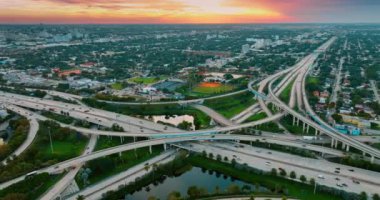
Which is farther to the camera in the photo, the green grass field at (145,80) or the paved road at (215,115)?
the green grass field at (145,80)

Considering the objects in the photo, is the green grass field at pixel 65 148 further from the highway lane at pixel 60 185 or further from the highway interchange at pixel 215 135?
the highway lane at pixel 60 185

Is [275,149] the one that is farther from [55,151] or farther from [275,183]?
[55,151]

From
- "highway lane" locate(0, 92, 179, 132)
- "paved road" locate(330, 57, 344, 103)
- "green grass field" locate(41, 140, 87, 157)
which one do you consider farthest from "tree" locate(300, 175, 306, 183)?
"paved road" locate(330, 57, 344, 103)

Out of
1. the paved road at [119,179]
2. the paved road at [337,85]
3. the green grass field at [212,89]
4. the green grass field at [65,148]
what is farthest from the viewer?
the green grass field at [212,89]

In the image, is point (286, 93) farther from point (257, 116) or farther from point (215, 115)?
point (215, 115)

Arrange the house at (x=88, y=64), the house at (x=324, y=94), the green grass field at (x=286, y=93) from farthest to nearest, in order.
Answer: the house at (x=88, y=64) → the house at (x=324, y=94) → the green grass field at (x=286, y=93)

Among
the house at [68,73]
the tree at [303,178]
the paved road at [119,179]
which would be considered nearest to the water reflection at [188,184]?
the paved road at [119,179]

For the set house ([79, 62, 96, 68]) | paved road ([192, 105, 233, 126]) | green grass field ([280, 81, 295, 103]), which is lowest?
paved road ([192, 105, 233, 126])

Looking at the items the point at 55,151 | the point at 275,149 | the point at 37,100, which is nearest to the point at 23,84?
the point at 37,100

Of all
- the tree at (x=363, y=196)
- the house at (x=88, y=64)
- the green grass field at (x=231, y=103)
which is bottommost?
the tree at (x=363, y=196)

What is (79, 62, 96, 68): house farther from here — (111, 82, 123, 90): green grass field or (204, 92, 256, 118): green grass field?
(204, 92, 256, 118): green grass field

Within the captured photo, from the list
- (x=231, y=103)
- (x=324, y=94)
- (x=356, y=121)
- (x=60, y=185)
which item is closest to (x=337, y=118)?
(x=356, y=121)

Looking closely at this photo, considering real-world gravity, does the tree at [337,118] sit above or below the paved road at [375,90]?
below

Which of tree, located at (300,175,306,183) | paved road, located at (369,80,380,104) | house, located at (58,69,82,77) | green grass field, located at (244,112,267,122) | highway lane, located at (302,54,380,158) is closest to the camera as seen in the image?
tree, located at (300,175,306,183)
